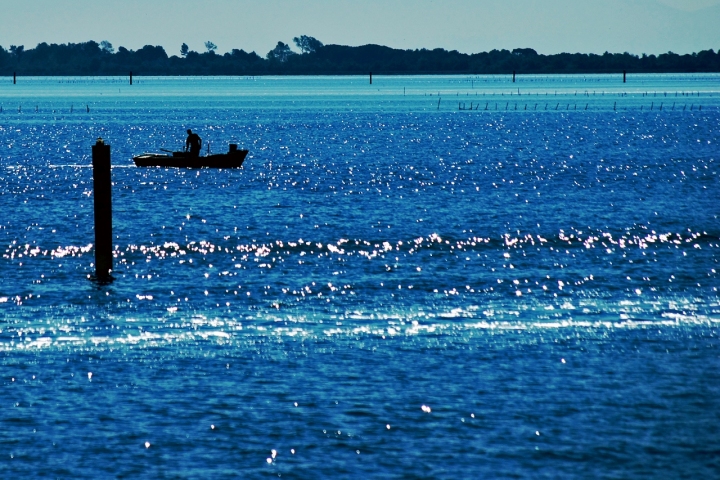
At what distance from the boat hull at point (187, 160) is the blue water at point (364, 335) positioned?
1160 cm

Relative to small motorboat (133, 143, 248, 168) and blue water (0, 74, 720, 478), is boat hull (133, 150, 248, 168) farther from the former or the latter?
blue water (0, 74, 720, 478)

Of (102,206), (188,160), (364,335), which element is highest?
(102,206)

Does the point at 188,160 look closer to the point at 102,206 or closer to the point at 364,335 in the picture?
the point at 102,206

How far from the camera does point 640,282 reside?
35.1m

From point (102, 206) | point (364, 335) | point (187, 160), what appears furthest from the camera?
point (187, 160)

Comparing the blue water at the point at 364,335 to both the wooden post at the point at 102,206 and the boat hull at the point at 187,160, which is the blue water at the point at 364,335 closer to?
the wooden post at the point at 102,206

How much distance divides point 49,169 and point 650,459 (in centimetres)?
7137

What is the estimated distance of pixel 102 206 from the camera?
35.1m

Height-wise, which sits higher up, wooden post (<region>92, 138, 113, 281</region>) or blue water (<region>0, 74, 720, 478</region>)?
wooden post (<region>92, 138, 113, 281</region>)

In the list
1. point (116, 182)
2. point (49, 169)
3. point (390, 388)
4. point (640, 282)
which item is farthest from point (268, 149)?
point (390, 388)

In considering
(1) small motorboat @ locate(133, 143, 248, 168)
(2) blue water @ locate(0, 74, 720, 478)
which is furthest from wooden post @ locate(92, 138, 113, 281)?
(1) small motorboat @ locate(133, 143, 248, 168)

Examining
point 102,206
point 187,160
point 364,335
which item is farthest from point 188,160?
point 364,335

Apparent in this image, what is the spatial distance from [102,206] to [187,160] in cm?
4167

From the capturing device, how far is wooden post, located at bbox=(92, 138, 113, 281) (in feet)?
114
